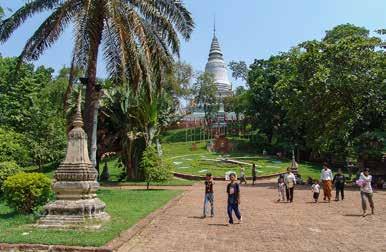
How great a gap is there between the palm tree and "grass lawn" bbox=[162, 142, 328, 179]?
1969cm

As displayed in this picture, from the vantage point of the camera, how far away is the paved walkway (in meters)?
9.18

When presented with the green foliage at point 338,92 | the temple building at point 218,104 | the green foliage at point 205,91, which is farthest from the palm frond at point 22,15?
the green foliage at point 205,91

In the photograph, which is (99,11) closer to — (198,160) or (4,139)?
(4,139)

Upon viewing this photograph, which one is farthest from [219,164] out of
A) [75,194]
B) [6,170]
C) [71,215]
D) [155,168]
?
[71,215]

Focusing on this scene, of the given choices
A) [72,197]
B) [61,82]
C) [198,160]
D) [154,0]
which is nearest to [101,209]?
[72,197]

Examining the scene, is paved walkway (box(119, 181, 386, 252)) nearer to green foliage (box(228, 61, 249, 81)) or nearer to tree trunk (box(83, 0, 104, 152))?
tree trunk (box(83, 0, 104, 152))

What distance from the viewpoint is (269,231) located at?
11055 millimetres

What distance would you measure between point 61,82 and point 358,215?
37.2 meters

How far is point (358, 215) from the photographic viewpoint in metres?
14.1

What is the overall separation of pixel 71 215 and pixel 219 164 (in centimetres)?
3171

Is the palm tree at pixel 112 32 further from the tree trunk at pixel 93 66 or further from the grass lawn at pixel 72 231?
the grass lawn at pixel 72 231

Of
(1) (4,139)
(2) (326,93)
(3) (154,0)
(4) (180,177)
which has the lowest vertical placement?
(4) (180,177)

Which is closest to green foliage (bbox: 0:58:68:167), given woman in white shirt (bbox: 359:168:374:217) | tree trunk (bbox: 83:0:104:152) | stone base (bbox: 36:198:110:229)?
tree trunk (bbox: 83:0:104:152)

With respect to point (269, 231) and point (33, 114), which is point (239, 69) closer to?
point (33, 114)
